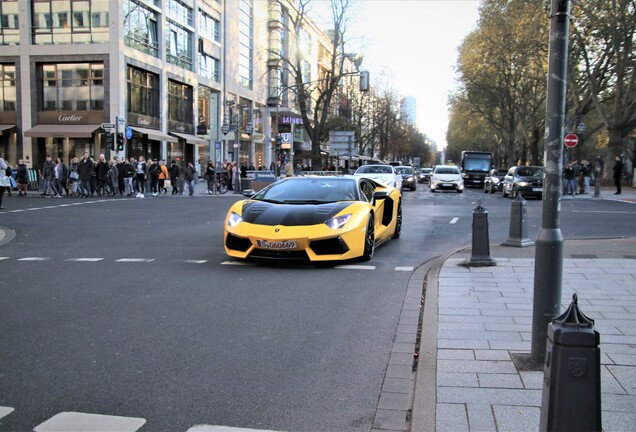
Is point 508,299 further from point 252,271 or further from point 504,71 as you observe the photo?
point 504,71

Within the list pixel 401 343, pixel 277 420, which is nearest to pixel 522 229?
pixel 401 343

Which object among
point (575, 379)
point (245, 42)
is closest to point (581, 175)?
point (575, 379)

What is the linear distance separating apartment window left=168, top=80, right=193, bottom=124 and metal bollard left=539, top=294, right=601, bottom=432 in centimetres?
4134

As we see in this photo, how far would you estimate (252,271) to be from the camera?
8.02 meters

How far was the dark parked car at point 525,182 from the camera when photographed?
2656cm

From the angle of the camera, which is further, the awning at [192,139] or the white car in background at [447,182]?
the awning at [192,139]

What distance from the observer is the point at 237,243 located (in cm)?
848

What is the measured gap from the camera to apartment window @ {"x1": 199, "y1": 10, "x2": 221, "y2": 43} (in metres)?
46.7

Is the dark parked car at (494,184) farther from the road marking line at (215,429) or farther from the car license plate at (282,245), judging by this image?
the road marking line at (215,429)

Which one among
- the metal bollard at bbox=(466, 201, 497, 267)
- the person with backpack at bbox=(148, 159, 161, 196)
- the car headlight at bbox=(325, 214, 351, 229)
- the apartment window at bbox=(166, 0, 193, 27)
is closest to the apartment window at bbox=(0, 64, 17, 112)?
the apartment window at bbox=(166, 0, 193, 27)

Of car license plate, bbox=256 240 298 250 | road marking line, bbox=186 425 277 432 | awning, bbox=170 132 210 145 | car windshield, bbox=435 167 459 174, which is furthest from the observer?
awning, bbox=170 132 210 145

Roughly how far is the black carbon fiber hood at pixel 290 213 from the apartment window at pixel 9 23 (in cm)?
3335

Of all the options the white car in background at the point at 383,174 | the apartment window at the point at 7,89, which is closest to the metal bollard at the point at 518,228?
the white car in background at the point at 383,174

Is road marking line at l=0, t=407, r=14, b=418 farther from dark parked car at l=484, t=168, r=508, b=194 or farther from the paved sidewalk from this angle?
dark parked car at l=484, t=168, r=508, b=194
